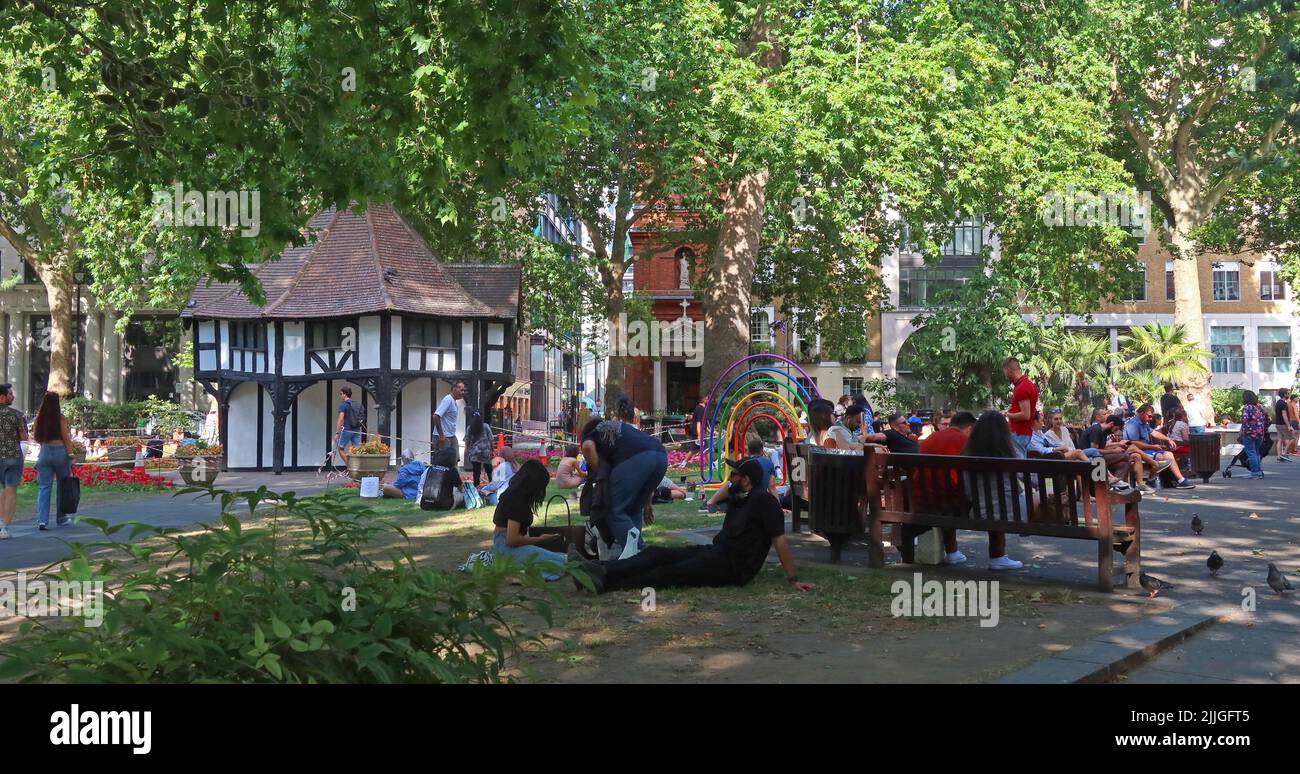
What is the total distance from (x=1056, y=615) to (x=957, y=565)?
239 centimetres

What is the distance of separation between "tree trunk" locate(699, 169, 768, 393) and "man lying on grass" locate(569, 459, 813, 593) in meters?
17.8

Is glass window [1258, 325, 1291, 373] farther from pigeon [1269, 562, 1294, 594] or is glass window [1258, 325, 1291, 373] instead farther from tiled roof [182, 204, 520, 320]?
pigeon [1269, 562, 1294, 594]

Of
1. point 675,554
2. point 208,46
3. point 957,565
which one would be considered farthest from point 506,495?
point 208,46

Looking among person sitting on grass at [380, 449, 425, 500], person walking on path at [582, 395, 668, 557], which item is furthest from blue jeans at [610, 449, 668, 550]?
person sitting on grass at [380, 449, 425, 500]

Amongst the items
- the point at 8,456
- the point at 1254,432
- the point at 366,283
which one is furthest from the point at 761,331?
the point at 8,456

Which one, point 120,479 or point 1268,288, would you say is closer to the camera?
point 120,479

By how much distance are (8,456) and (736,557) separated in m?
9.81

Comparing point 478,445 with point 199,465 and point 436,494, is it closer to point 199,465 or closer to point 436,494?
point 436,494

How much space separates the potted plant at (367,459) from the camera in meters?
20.6

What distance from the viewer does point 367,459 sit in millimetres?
20578

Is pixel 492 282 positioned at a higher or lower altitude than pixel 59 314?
lower

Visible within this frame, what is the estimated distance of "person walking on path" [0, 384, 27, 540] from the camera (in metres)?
14.2

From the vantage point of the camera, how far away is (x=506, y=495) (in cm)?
1009
